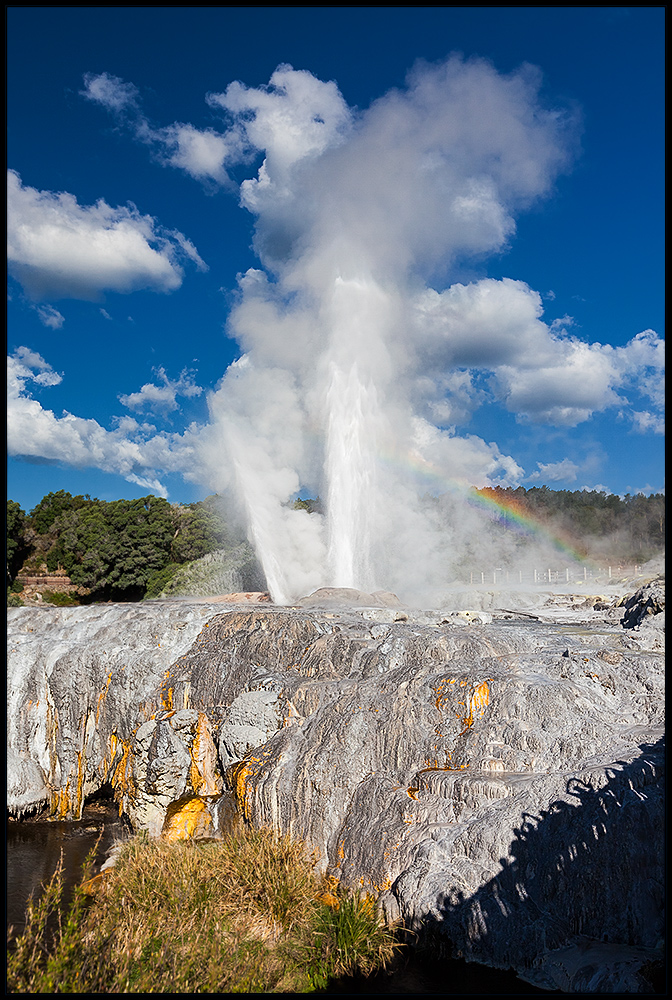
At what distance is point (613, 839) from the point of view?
7.11 metres

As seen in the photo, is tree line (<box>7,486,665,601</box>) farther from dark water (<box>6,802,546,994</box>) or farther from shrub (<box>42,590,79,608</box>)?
dark water (<box>6,802,546,994</box>)

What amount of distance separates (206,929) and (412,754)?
384 cm

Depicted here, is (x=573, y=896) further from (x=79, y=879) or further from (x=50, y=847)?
(x=50, y=847)

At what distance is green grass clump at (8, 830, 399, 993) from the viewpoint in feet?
18.1

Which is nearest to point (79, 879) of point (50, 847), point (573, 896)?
point (50, 847)

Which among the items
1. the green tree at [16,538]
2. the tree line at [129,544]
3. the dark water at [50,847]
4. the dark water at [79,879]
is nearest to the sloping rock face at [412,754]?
the dark water at [79,879]

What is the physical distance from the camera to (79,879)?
988 centimetres

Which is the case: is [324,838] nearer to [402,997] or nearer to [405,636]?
[402,997]

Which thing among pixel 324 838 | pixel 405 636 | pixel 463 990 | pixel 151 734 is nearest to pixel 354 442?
pixel 405 636

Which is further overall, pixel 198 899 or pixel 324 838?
pixel 324 838

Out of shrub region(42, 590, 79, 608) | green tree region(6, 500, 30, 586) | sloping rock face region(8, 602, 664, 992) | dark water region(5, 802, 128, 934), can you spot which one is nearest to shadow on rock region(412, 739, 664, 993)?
sloping rock face region(8, 602, 664, 992)

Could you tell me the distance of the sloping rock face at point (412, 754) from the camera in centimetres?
701

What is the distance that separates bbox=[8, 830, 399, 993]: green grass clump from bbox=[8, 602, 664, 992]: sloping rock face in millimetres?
729

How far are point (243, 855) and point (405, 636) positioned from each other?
5385mm
